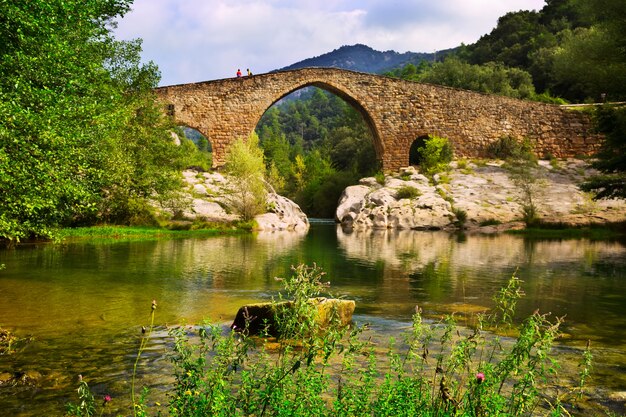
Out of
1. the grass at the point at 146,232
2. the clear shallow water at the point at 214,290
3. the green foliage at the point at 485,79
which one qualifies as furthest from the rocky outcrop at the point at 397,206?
the green foliage at the point at 485,79

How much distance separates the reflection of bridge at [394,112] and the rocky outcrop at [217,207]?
11.7ft

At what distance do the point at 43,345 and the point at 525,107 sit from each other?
1531 inches

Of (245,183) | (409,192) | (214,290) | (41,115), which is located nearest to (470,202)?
(409,192)

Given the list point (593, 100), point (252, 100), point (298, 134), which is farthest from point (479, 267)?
point (298, 134)

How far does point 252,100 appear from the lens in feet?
114

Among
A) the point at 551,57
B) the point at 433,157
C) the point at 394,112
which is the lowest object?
the point at 433,157

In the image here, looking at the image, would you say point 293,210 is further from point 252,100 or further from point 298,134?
point 298,134

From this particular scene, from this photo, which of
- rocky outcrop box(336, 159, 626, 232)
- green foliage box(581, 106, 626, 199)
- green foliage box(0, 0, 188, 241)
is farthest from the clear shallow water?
Result: rocky outcrop box(336, 159, 626, 232)

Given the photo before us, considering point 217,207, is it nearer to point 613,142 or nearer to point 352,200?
point 352,200

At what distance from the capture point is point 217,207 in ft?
94.0

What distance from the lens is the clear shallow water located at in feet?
19.4

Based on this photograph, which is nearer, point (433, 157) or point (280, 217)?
point (280, 217)

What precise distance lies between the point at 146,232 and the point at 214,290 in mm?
12931

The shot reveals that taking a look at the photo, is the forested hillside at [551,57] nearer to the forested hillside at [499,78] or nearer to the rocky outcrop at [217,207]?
the forested hillside at [499,78]
